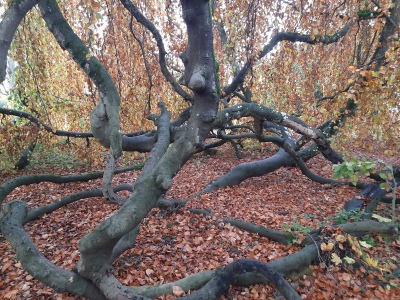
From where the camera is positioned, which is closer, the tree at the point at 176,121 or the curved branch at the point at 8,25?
the curved branch at the point at 8,25

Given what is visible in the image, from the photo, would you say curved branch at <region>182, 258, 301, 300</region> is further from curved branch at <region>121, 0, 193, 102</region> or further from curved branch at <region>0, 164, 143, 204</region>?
curved branch at <region>0, 164, 143, 204</region>

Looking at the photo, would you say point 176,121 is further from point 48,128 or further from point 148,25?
point 48,128

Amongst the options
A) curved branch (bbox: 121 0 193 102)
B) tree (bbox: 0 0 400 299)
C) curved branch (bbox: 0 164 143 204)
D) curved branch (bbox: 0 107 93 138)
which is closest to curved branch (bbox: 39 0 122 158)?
tree (bbox: 0 0 400 299)

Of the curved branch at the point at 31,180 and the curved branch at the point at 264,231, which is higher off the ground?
the curved branch at the point at 31,180

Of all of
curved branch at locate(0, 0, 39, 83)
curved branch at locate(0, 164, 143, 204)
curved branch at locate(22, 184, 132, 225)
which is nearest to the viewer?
curved branch at locate(0, 0, 39, 83)

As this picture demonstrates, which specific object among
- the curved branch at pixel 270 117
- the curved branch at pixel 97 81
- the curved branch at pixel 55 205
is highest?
the curved branch at pixel 97 81

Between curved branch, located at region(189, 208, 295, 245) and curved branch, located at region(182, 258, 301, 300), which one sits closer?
curved branch, located at region(182, 258, 301, 300)

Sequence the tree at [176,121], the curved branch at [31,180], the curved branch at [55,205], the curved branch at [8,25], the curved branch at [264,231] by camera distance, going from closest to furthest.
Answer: the curved branch at [8,25]
the tree at [176,121]
the curved branch at [264,231]
the curved branch at [31,180]
the curved branch at [55,205]

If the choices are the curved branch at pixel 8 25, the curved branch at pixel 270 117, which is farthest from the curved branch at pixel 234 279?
the curved branch at pixel 8 25

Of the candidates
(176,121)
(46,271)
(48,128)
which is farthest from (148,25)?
(48,128)

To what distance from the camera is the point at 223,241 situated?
13.2 feet

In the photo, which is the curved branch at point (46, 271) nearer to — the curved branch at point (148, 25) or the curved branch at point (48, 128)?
the curved branch at point (148, 25)

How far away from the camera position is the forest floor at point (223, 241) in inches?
120

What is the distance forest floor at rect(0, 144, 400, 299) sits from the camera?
120 inches
